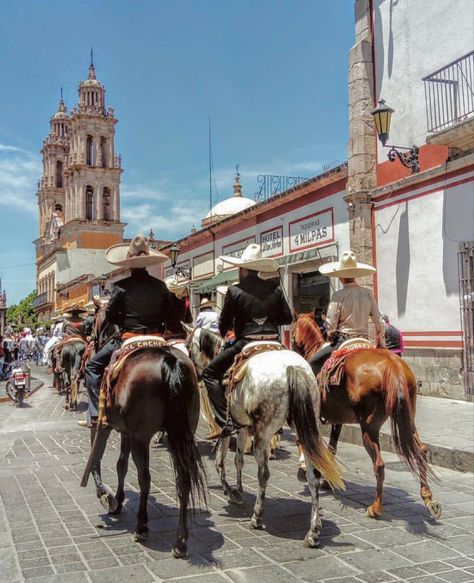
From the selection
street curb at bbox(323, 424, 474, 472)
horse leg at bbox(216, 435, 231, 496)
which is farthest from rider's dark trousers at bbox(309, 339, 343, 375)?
street curb at bbox(323, 424, 474, 472)

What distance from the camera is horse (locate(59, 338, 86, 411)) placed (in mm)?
12250

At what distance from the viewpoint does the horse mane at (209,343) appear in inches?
304

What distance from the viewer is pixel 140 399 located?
4438 millimetres

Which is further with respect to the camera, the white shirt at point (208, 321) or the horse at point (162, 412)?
the white shirt at point (208, 321)

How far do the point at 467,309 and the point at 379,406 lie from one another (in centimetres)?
637

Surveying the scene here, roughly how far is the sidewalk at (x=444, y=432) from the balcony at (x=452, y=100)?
4.74m

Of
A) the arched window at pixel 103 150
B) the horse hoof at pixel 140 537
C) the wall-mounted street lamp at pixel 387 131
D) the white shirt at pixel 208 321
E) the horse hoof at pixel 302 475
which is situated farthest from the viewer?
the arched window at pixel 103 150

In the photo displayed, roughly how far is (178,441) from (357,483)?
104 inches

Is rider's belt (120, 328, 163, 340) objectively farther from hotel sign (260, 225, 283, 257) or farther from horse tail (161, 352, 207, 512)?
hotel sign (260, 225, 283, 257)

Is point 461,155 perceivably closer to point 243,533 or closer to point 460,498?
point 460,498

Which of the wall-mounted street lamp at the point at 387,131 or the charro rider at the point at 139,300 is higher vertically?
the wall-mounted street lamp at the point at 387,131

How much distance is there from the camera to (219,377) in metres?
5.79

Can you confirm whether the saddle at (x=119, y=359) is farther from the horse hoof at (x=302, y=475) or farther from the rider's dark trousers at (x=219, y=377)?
the horse hoof at (x=302, y=475)

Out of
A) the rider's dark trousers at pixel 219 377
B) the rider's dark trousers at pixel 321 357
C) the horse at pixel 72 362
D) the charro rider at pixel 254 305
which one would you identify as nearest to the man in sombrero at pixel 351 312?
the rider's dark trousers at pixel 321 357
